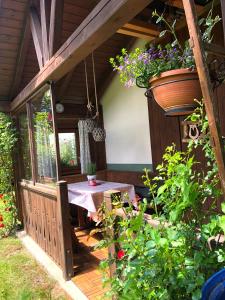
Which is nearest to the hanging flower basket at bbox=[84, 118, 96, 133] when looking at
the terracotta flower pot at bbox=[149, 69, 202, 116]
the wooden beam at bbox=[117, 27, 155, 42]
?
the wooden beam at bbox=[117, 27, 155, 42]

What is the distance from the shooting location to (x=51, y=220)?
2971 millimetres

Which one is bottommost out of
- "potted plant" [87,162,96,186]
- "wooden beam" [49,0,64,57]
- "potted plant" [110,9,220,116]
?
"potted plant" [87,162,96,186]

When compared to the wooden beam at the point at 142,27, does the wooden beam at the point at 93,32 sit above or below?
below

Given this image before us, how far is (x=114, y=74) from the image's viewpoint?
16.1 ft

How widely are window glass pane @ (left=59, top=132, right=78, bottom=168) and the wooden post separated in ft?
7.97

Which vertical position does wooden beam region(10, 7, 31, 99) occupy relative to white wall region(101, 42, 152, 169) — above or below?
above

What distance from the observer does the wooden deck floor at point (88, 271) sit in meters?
2.35

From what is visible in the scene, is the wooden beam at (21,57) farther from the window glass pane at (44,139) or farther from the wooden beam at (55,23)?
the wooden beam at (55,23)

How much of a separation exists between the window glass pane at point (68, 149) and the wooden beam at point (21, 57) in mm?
1298

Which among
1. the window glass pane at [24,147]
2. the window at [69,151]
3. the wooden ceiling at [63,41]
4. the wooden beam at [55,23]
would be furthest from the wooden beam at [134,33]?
the window at [69,151]

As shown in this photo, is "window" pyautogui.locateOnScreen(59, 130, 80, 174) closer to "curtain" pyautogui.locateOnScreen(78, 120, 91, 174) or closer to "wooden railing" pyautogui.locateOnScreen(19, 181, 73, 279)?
"curtain" pyautogui.locateOnScreen(78, 120, 91, 174)

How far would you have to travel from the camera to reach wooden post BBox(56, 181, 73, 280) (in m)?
2.61

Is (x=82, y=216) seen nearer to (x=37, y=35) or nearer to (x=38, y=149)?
(x=38, y=149)

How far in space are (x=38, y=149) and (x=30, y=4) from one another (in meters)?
1.73
